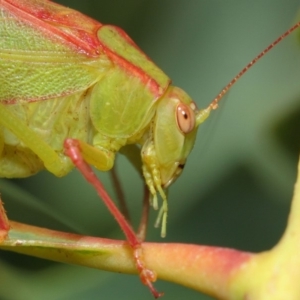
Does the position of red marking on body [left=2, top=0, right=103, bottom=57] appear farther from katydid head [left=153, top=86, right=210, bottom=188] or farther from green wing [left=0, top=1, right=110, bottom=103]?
katydid head [left=153, top=86, right=210, bottom=188]

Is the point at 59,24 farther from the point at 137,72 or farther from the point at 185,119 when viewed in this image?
the point at 185,119

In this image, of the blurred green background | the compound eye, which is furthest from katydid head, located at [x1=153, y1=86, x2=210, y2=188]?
the blurred green background

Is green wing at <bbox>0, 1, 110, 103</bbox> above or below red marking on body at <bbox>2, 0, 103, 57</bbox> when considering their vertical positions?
below

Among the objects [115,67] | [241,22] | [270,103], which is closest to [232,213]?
[270,103]

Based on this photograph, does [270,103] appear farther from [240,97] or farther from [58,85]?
[58,85]

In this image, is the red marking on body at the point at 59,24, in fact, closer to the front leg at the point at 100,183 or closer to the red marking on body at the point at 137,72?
the red marking on body at the point at 137,72

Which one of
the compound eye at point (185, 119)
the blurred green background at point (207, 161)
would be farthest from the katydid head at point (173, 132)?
the blurred green background at point (207, 161)

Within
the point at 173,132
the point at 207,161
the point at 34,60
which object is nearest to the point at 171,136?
the point at 173,132
